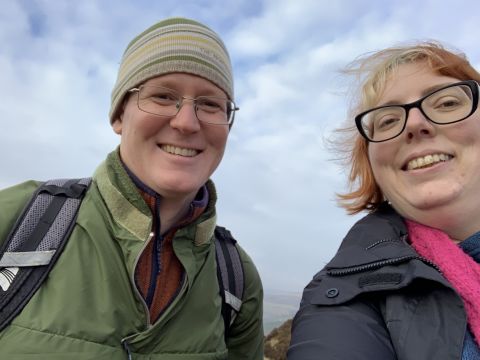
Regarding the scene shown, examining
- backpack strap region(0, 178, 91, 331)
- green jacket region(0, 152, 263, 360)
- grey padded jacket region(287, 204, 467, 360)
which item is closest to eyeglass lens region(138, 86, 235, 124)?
green jacket region(0, 152, 263, 360)

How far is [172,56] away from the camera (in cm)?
253

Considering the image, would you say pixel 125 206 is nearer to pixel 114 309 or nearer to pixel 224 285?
pixel 114 309

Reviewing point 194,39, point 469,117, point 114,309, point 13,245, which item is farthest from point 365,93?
point 13,245

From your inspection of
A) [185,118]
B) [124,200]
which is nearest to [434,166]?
[185,118]

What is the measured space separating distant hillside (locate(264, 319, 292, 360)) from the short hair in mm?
5823

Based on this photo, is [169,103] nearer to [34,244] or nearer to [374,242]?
[34,244]

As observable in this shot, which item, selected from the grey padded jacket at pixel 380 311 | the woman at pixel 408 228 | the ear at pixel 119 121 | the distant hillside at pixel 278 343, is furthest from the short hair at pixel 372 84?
the distant hillside at pixel 278 343

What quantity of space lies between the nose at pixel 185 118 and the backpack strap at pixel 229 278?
1.07 metres

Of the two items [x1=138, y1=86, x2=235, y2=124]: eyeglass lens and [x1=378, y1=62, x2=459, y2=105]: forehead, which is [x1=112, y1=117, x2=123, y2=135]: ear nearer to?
[x1=138, y1=86, x2=235, y2=124]: eyeglass lens

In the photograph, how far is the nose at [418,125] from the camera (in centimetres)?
226

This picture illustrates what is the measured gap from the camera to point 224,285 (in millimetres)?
2791

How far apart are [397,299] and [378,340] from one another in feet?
0.72

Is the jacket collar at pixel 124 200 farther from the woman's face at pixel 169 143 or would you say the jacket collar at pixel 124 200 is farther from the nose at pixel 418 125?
the nose at pixel 418 125

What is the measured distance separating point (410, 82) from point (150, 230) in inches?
76.4
